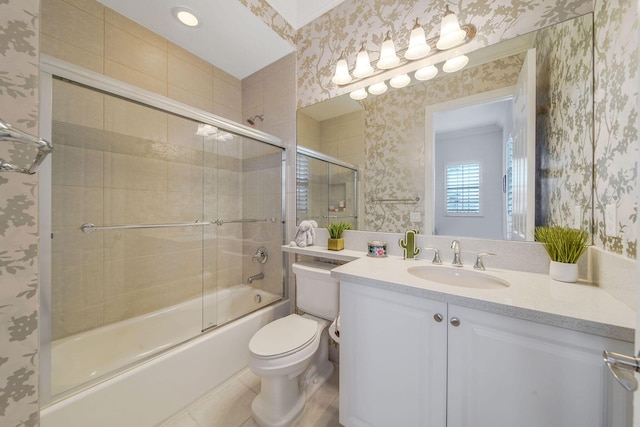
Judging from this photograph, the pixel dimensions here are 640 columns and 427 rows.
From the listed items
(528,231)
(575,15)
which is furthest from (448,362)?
(575,15)

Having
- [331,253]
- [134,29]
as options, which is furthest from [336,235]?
[134,29]

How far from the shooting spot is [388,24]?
1473mm

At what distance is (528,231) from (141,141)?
2415 millimetres

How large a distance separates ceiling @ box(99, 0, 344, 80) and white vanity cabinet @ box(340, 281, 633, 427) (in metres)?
1.96

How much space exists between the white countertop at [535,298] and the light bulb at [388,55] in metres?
1.26

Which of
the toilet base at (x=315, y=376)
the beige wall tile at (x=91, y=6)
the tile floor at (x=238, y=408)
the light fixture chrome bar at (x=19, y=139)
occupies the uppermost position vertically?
the beige wall tile at (x=91, y=6)

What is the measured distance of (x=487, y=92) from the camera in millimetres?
1193

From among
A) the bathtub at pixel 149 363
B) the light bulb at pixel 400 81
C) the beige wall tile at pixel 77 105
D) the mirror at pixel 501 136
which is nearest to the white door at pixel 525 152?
the mirror at pixel 501 136

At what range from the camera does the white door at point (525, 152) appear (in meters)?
1.08

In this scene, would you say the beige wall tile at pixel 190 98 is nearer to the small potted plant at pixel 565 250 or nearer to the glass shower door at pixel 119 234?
the glass shower door at pixel 119 234

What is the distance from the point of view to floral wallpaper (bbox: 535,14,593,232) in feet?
3.08

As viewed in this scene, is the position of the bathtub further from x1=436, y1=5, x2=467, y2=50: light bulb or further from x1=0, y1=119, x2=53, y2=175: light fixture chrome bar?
x1=436, y1=5, x2=467, y2=50: light bulb

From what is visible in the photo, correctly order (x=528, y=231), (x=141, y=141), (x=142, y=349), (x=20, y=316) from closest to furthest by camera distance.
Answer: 1. (x=20, y=316)
2. (x=528, y=231)
3. (x=142, y=349)
4. (x=141, y=141)

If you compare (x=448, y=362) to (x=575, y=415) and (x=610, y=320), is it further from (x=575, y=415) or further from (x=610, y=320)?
(x=610, y=320)
